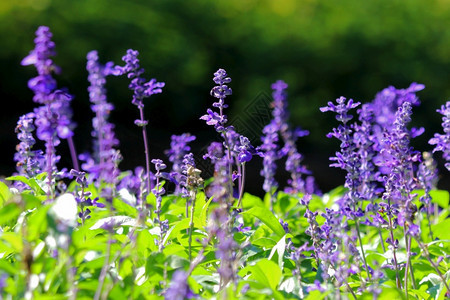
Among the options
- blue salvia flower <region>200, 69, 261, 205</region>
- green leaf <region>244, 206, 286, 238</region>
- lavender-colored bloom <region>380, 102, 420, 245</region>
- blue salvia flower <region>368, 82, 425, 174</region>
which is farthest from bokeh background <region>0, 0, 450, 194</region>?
lavender-colored bloom <region>380, 102, 420, 245</region>

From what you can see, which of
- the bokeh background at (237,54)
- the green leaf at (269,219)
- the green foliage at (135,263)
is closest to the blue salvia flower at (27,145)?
the green foliage at (135,263)

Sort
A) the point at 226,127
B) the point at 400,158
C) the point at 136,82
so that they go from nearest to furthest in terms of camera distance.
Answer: the point at 400,158
the point at 226,127
the point at 136,82

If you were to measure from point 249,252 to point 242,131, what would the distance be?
3.05 feet

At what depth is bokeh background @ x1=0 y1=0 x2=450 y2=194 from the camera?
37.1ft

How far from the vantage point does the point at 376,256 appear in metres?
3.29

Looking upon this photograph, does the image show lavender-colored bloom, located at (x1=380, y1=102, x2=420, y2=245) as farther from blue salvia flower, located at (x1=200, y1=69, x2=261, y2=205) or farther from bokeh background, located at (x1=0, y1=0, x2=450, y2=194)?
bokeh background, located at (x1=0, y1=0, x2=450, y2=194)

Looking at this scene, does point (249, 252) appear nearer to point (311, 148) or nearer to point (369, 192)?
point (369, 192)

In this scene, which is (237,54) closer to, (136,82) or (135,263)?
(136,82)

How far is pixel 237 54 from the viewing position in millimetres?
12719

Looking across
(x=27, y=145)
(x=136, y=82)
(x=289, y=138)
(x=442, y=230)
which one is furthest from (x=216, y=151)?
(x=289, y=138)

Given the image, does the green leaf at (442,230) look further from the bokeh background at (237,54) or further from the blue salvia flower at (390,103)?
the bokeh background at (237,54)

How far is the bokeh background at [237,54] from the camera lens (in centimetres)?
1131

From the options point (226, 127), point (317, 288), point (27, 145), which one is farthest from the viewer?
point (27, 145)

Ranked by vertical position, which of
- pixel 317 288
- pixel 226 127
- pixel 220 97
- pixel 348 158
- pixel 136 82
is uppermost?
pixel 136 82
